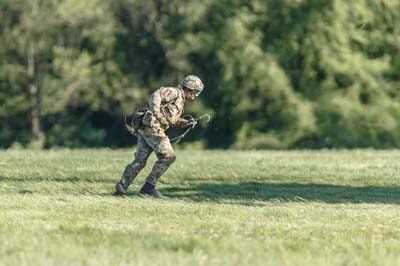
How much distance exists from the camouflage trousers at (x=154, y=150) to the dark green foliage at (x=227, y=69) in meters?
19.6

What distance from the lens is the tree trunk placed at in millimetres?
35125

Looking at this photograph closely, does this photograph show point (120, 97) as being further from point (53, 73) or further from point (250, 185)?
point (250, 185)

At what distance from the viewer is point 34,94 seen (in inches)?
1384

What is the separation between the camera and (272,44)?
3534 centimetres

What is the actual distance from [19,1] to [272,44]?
7894 mm

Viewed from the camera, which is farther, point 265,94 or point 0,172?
point 265,94

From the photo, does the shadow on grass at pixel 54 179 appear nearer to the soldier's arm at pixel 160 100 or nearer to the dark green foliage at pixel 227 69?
the soldier's arm at pixel 160 100

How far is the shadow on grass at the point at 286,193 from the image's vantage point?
607 inches

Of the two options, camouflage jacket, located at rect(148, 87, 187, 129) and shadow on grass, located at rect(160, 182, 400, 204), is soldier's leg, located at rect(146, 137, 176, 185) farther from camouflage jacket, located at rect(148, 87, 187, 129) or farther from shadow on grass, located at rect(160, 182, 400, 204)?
shadow on grass, located at rect(160, 182, 400, 204)

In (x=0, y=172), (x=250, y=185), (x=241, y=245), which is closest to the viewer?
(x=241, y=245)

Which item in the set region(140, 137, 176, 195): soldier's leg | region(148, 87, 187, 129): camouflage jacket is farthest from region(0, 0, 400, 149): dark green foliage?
region(148, 87, 187, 129): camouflage jacket

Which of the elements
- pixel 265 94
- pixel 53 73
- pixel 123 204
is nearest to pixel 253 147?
pixel 265 94

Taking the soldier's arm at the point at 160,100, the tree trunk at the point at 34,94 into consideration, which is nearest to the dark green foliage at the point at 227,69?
the tree trunk at the point at 34,94

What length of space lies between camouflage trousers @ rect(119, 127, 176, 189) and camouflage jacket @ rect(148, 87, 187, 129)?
16cm
